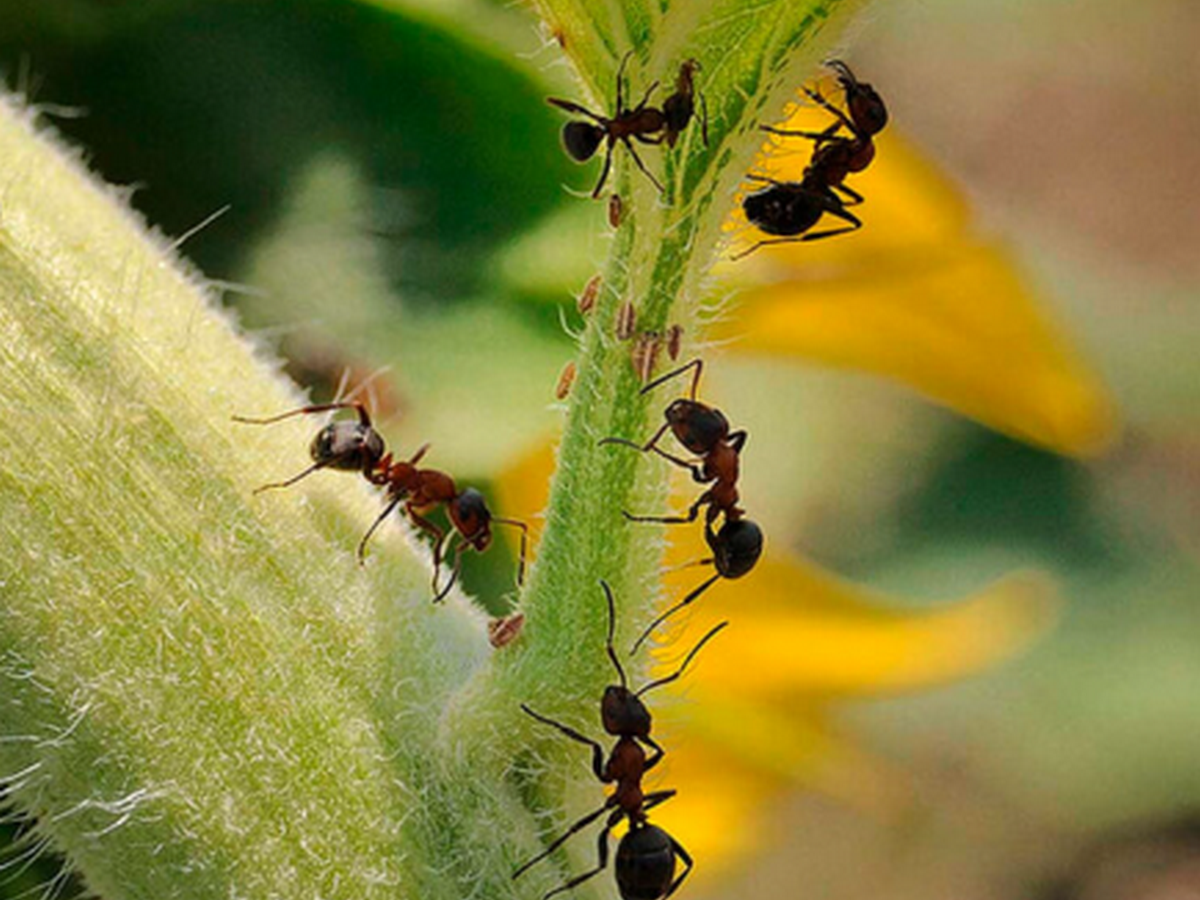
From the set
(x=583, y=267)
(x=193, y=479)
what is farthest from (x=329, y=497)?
(x=583, y=267)

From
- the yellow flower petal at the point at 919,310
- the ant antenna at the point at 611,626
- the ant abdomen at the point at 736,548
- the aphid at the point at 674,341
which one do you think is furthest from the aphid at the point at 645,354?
the yellow flower petal at the point at 919,310

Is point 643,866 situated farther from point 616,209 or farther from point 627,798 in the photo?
point 616,209

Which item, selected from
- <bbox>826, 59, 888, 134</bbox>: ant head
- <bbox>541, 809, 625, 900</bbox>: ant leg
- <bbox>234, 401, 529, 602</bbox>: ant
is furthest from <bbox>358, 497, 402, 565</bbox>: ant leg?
<bbox>826, 59, 888, 134</bbox>: ant head

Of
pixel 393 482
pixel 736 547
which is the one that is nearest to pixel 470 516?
pixel 393 482

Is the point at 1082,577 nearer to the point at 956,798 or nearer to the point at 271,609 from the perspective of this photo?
the point at 956,798

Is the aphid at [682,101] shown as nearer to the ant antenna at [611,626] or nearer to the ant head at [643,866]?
the ant antenna at [611,626]

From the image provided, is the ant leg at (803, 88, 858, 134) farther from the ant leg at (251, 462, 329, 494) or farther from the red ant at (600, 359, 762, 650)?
the ant leg at (251, 462, 329, 494)
